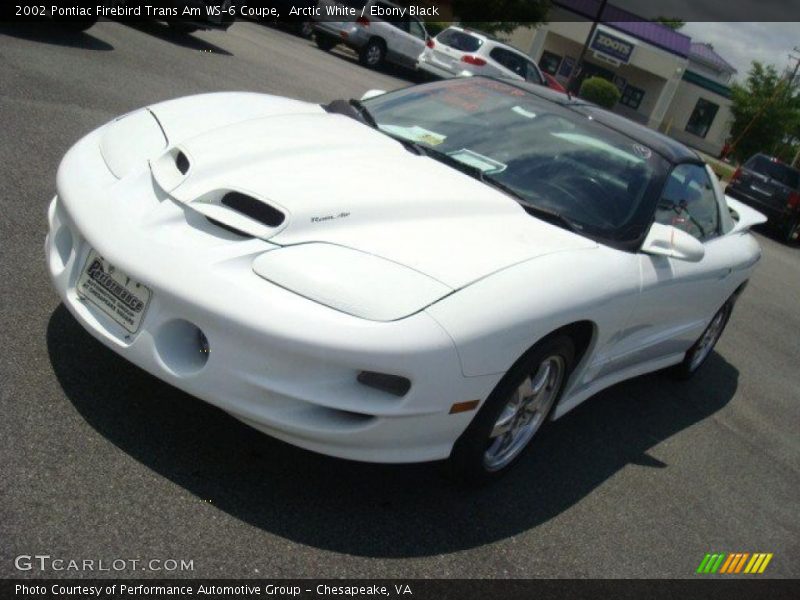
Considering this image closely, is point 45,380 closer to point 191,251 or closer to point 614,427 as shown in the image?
point 191,251

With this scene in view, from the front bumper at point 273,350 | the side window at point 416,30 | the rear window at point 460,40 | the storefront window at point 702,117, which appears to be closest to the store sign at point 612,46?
the storefront window at point 702,117

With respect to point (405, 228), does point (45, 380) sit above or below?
below

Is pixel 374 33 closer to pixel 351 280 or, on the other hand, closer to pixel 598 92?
pixel 351 280

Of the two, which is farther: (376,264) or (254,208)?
(254,208)

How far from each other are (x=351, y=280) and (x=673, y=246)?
5.43 ft

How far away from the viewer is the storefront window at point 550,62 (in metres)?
48.4

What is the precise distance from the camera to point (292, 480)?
2.96 m

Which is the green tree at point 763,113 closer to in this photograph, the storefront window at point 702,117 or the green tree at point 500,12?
the storefront window at point 702,117

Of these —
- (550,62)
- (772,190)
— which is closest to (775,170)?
(772,190)

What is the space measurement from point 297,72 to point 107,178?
11133 millimetres

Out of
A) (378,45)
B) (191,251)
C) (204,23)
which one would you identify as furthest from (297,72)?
(191,251)

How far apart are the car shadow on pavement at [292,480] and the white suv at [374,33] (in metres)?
17.8

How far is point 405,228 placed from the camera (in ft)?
9.75

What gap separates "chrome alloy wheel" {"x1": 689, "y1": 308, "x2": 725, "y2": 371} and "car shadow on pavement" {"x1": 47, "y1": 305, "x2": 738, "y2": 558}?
1.96 meters
